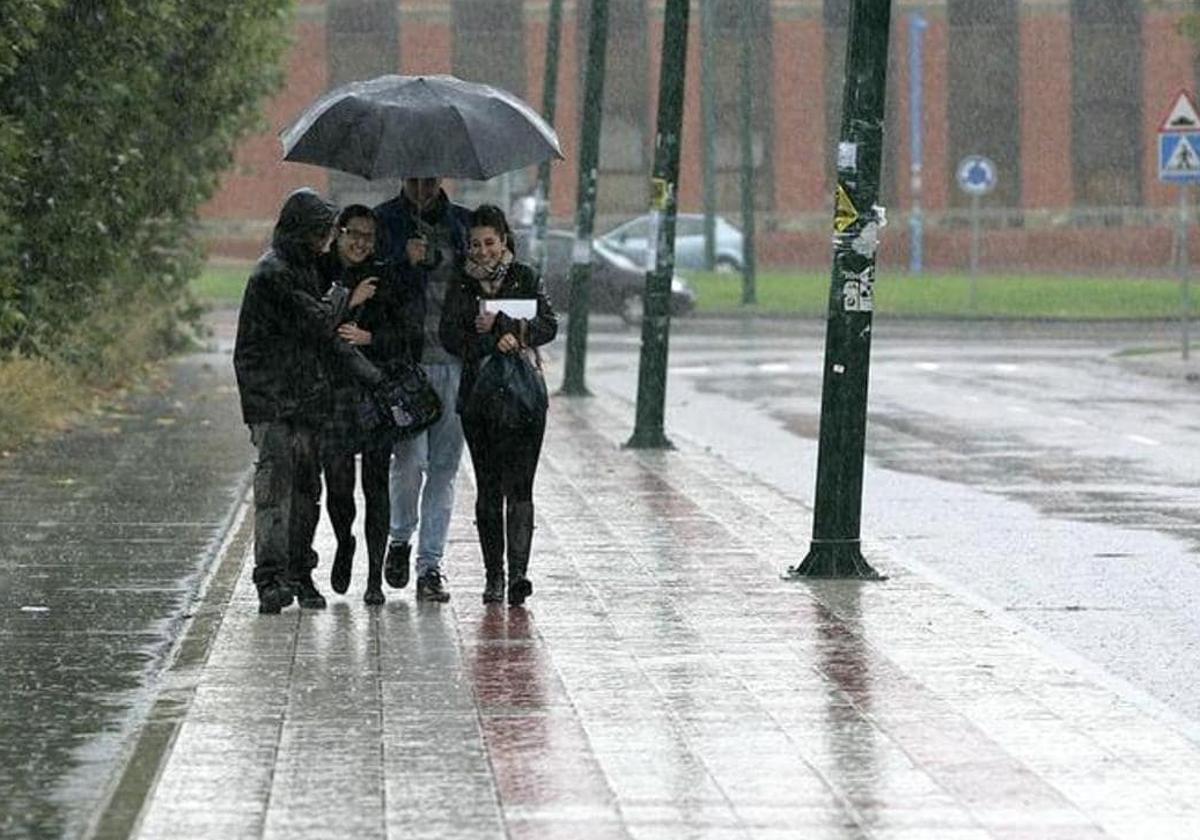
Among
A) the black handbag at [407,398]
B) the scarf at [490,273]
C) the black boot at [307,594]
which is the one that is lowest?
the black boot at [307,594]

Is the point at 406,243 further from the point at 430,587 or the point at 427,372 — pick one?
the point at 430,587

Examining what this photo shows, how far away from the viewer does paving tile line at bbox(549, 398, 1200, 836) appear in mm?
9016

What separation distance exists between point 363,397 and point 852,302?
266 centimetres

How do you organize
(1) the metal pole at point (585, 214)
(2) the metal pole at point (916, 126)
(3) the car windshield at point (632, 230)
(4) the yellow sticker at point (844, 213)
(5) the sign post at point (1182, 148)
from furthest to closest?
1. (2) the metal pole at point (916, 126)
2. (3) the car windshield at point (632, 230)
3. (5) the sign post at point (1182, 148)
4. (1) the metal pole at point (585, 214)
5. (4) the yellow sticker at point (844, 213)

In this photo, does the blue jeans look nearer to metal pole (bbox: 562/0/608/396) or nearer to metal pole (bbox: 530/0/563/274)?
metal pole (bbox: 562/0/608/396)

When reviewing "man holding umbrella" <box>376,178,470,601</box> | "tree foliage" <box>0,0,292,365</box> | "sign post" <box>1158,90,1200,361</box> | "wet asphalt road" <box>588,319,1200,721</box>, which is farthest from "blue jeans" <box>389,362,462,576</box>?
"sign post" <box>1158,90,1200,361</box>

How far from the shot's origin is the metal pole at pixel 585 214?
28.8m

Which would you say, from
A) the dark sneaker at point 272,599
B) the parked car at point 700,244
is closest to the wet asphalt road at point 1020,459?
the dark sneaker at point 272,599

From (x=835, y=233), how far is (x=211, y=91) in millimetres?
12715

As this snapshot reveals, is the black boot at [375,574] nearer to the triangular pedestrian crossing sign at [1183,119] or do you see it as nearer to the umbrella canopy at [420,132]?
the umbrella canopy at [420,132]

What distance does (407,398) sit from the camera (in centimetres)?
1274

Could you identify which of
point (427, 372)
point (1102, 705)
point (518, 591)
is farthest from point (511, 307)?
point (1102, 705)

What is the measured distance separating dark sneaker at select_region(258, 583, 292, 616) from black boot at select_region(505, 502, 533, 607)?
913mm

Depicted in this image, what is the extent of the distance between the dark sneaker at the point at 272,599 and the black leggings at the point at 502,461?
94 centimetres
